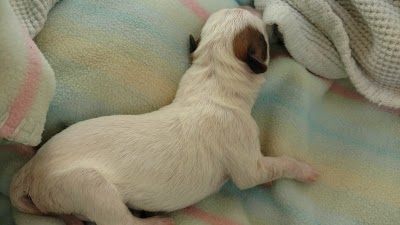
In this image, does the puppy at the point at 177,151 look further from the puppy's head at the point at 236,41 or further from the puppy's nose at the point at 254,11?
the puppy's nose at the point at 254,11

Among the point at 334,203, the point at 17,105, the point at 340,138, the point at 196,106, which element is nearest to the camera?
the point at 17,105

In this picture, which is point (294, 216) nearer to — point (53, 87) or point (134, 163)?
point (134, 163)

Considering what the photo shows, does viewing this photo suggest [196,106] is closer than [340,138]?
Yes

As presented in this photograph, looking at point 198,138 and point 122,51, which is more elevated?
point 122,51

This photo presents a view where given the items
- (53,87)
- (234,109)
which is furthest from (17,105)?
(234,109)

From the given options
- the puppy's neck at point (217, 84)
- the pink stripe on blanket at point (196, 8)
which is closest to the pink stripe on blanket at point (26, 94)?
the puppy's neck at point (217, 84)

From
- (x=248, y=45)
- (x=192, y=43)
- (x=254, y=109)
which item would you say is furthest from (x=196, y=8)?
(x=254, y=109)
